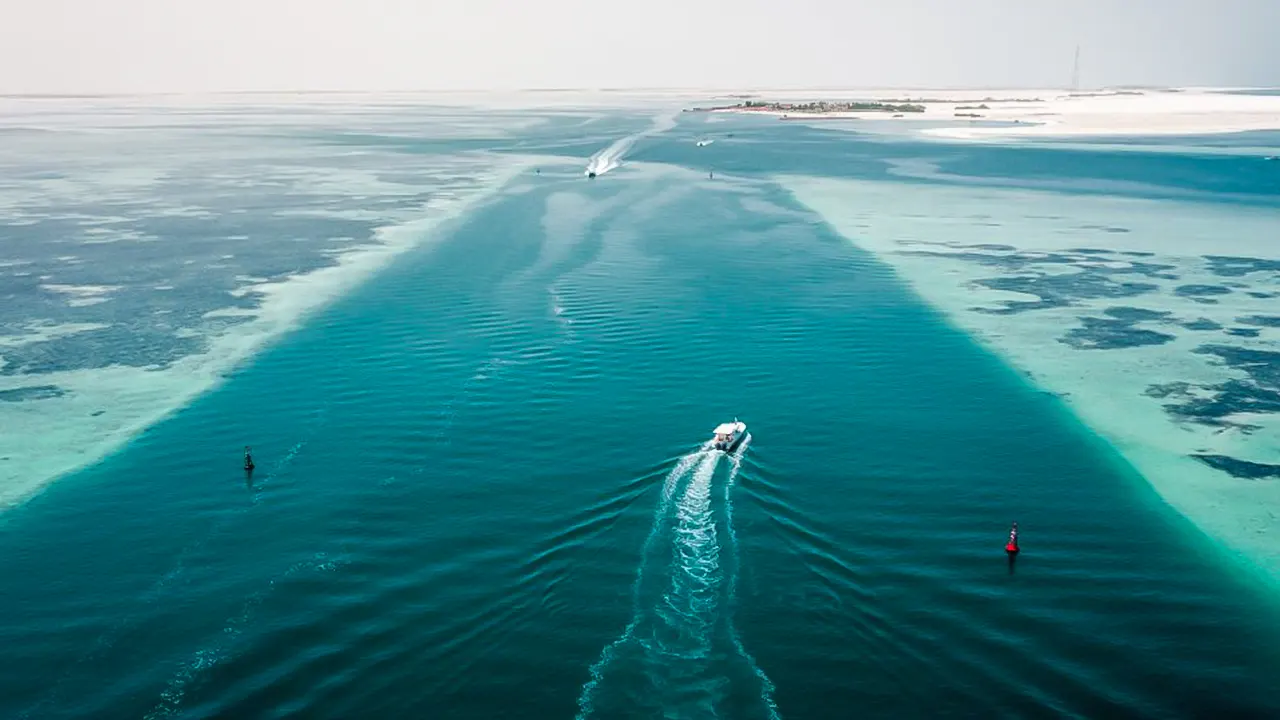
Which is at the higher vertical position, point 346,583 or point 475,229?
point 475,229

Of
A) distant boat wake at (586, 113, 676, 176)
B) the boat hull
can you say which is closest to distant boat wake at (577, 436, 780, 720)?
the boat hull

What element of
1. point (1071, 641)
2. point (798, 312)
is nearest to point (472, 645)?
point (1071, 641)

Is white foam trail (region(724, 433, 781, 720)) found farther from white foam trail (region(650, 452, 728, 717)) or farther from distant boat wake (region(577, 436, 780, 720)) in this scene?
white foam trail (region(650, 452, 728, 717))

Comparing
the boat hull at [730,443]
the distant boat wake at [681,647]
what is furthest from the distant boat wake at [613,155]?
the distant boat wake at [681,647]

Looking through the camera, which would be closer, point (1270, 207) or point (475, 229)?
point (475, 229)

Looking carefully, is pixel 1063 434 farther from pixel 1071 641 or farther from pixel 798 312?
pixel 798 312

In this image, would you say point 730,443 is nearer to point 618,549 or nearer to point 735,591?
point 618,549
